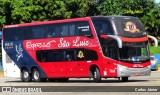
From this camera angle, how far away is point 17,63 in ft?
116

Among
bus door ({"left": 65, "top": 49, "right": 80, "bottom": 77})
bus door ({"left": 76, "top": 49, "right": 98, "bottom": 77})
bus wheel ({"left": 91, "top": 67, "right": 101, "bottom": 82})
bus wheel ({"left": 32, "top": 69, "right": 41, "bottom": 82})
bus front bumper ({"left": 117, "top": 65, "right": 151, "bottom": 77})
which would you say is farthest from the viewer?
bus wheel ({"left": 32, "top": 69, "right": 41, "bottom": 82})

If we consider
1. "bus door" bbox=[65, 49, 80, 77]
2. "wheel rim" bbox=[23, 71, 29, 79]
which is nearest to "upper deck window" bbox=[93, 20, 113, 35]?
"bus door" bbox=[65, 49, 80, 77]

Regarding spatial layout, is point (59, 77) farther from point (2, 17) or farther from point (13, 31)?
point (2, 17)

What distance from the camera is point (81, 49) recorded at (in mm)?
30391

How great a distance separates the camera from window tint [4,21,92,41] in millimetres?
30094

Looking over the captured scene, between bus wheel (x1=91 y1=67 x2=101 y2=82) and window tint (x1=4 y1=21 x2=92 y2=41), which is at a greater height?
window tint (x1=4 y1=21 x2=92 y2=41)

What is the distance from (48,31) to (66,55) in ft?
6.60

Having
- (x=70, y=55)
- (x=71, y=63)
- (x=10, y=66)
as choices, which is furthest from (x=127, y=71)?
(x=10, y=66)

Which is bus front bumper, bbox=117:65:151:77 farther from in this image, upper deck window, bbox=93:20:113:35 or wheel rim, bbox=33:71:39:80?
wheel rim, bbox=33:71:39:80

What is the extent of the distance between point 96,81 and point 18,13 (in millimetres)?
32899


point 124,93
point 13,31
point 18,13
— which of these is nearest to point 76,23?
point 13,31

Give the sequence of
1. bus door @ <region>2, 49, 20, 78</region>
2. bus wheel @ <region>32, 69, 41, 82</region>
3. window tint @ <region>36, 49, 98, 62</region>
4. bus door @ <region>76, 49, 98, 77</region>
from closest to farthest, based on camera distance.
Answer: bus door @ <region>76, 49, 98, 77</region>
window tint @ <region>36, 49, 98, 62</region>
bus wheel @ <region>32, 69, 41, 82</region>
bus door @ <region>2, 49, 20, 78</region>

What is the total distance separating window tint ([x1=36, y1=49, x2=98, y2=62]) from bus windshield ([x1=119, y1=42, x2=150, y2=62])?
1.78 m

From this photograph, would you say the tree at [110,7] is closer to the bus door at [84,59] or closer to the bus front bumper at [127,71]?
the bus door at [84,59]
